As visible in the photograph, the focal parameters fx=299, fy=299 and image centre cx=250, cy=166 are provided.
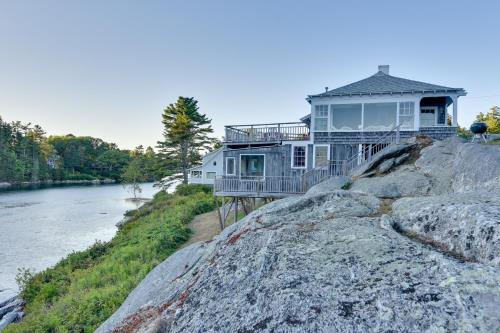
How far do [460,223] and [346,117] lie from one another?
16.2 meters

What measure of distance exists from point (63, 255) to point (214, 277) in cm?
1972

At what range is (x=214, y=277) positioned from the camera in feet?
14.0

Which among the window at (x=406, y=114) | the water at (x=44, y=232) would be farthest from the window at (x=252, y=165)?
the water at (x=44, y=232)

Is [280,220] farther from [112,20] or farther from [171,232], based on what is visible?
[112,20]

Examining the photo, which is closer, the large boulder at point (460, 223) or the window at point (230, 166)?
the large boulder at point (460, 223)

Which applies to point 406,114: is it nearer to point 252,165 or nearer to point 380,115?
point 380,115

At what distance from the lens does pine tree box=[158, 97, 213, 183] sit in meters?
45.6

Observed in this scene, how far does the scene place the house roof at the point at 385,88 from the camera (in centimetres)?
1675

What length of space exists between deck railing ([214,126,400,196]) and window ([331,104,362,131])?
2088mm

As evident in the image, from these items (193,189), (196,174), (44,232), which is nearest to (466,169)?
(44,232)

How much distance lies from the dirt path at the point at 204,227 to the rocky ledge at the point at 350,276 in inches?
479

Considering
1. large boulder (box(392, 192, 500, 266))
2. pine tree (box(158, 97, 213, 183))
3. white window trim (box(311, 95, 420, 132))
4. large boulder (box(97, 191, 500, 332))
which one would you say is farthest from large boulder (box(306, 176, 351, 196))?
pine tree (box(158, 97, 213, 183))

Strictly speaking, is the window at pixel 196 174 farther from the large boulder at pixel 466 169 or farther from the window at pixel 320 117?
the large boulder at pixel 466 169

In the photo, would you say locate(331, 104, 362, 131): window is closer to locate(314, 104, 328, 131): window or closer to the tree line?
locate(314, 104, 328, 131): window
